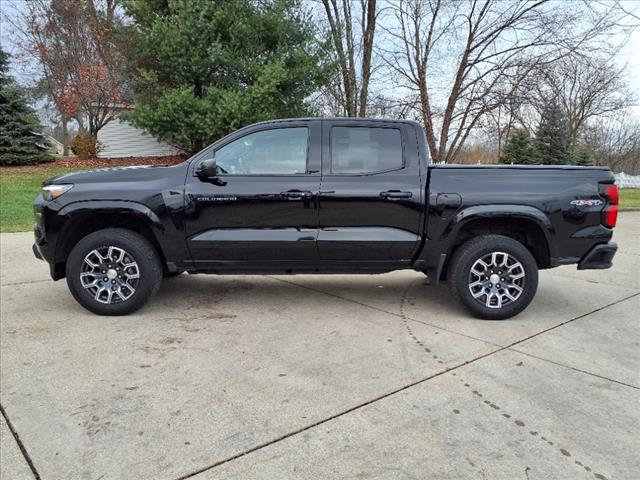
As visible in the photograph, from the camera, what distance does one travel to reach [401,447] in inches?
95.1

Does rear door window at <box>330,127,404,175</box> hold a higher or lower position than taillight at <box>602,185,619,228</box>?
higher

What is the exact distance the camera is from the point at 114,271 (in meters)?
4.32

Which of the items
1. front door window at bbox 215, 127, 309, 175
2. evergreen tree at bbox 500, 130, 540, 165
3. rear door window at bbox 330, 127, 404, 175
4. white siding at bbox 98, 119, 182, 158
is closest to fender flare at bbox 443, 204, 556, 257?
rear door window at bbox 330, 127, 404, 175

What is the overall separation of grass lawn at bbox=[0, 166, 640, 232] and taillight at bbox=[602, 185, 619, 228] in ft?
33.0

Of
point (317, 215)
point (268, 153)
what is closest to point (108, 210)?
point (268, 153)

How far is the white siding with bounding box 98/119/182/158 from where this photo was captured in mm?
23578

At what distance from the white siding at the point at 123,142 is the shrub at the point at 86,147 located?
159 cm

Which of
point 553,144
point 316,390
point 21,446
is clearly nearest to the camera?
point 21,446

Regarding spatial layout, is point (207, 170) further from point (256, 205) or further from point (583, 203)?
point (583, 203)

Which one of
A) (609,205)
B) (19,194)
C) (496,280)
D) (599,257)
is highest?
(609,205)

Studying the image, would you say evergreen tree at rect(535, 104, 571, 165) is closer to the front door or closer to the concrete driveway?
the concrete driveway

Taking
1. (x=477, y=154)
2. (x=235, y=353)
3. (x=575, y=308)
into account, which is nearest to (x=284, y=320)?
(x=235, y=353)

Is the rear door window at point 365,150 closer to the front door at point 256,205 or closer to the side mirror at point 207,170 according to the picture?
the front door at point 256,205

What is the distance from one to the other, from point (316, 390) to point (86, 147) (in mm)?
21407
